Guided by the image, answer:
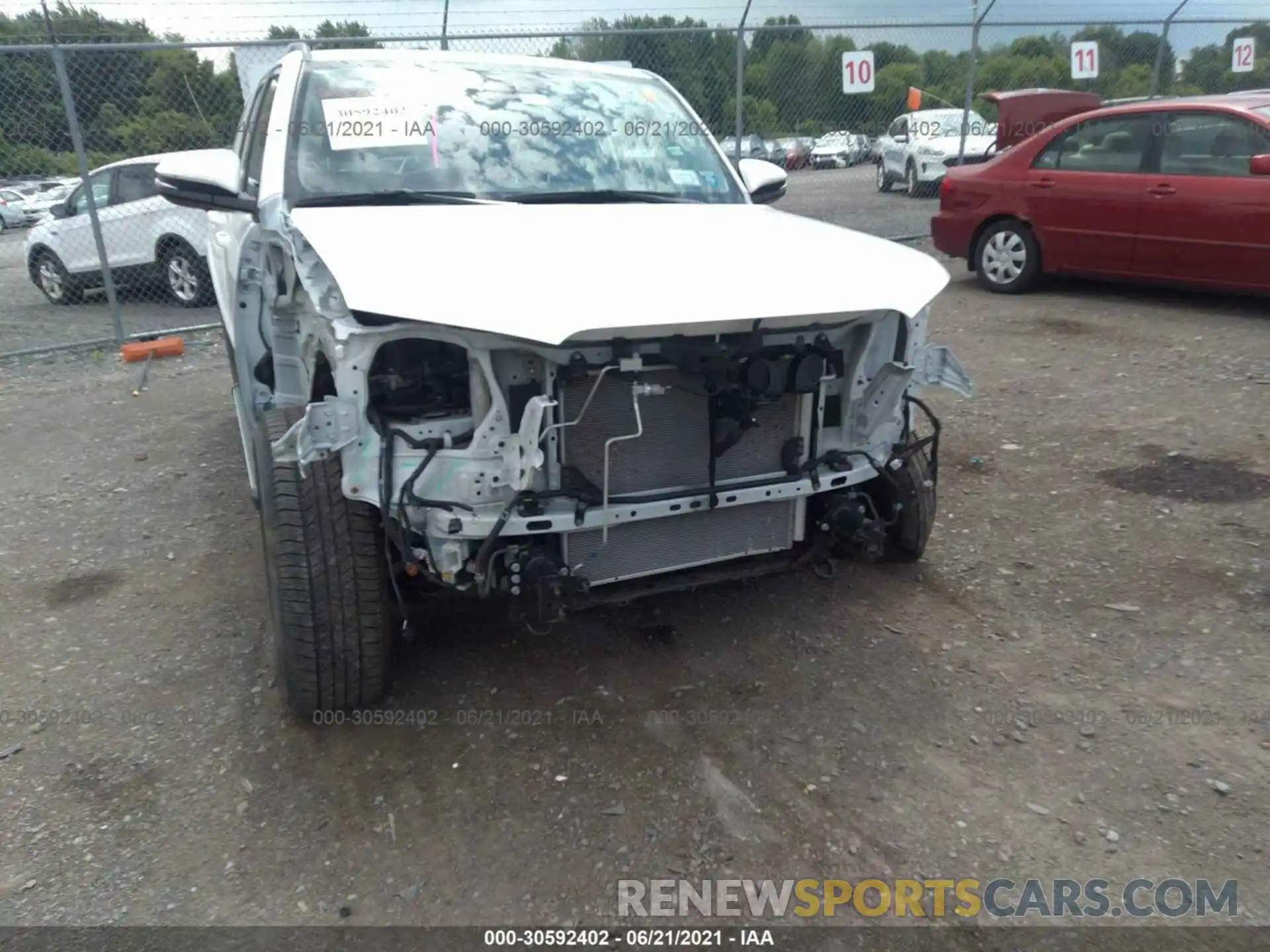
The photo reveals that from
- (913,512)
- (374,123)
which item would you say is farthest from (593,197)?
(913,512)

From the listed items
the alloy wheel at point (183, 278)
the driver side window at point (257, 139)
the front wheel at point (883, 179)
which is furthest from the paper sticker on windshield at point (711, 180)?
the front wheel at point (883, 179)

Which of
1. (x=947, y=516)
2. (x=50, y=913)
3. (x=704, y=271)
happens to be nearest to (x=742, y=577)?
(x=704, y=271)

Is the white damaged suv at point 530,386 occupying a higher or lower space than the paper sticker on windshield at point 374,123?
lower

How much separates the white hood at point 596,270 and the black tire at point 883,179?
42.9 ft

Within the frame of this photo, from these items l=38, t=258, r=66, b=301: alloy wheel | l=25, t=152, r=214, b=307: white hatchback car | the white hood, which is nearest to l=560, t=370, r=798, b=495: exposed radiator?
the white hood

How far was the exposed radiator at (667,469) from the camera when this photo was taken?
2826 millimetres

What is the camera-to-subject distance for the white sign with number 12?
14078 mm

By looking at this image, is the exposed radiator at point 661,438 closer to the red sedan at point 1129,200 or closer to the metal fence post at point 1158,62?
the red sedan at point 1129,200

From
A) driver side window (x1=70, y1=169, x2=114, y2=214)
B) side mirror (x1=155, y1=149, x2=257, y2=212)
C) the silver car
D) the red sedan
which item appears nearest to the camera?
side mirror (x1=155, y1=149, x2=257, y2=212)

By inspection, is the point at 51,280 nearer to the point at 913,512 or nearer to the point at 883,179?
the point at 913,512

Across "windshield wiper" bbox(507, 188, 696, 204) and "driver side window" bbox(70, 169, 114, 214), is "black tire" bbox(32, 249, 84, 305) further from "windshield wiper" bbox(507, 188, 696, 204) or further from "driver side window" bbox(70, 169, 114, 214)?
"windshield wiper" bbox(507, 188, 696, 204)

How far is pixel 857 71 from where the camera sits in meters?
10.9

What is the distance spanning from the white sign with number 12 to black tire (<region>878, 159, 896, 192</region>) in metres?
4.98

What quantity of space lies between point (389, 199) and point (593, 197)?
0.77 metres
